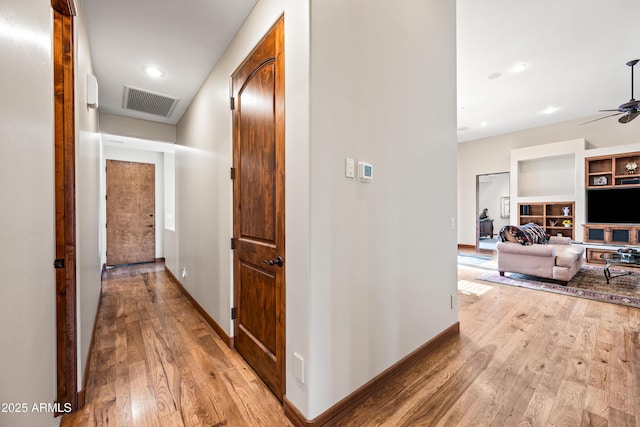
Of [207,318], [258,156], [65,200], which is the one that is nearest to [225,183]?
[258,156]

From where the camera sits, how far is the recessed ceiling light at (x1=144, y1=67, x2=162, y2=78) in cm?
281

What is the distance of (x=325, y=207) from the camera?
4.61ft

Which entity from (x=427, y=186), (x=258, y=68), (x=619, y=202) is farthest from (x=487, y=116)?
(x=258, y=68)

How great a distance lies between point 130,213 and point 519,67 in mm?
7609

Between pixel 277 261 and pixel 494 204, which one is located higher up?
pixel 494 204

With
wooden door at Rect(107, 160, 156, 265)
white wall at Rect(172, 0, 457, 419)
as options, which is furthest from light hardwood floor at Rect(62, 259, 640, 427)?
wooden door at Rect(107, 160, 156, 265)

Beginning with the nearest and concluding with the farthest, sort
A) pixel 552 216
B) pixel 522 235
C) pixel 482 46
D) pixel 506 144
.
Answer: pixel 482 46, pixel 522 235, pixel 552 216, pixel 506 144

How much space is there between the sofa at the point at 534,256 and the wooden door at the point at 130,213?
7063 mm

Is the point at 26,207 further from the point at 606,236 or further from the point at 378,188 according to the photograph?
the point at 606,236

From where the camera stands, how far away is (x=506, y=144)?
7.11m

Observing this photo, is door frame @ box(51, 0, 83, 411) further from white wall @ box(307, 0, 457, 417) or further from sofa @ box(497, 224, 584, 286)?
sofa @ box(497, 224, 584, 286)

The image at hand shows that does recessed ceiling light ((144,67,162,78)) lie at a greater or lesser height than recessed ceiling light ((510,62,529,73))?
lesser

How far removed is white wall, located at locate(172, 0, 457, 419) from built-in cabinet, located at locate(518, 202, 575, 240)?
5.71m

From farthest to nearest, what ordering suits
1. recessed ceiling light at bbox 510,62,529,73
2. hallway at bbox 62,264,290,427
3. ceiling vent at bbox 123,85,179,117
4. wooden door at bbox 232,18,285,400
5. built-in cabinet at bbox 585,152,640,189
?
Answer: built-in cabinet at bbox 585,152,640,189, recessed ceiling light at bbox 510,62,529,73, ceiling vent at bbox 123,85,179,117, wooden door at bbox 232,18,285,400, hallway at bbox 62,264,290,427
